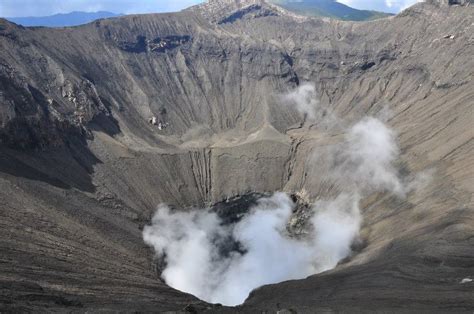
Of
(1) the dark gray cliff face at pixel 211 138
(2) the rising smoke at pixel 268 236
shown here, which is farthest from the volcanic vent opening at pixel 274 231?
(1) the dark gray cliff face at pixel 211 138

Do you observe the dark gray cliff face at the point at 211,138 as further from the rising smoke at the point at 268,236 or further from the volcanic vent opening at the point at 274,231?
the rising smoke at the point at 268,236

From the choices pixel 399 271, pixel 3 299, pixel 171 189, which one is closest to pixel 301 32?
pixel 171 189

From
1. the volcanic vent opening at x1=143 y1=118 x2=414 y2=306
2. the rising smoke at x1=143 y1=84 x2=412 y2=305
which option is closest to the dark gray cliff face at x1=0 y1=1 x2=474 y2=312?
the volcanic vent opening at x1=143 y1=118 x2=414 y2=306

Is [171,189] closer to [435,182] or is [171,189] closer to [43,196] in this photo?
[43,196]

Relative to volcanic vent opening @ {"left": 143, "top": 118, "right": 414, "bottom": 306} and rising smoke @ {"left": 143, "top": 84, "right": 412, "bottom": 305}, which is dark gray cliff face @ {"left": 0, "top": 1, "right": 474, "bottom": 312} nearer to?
volcanic vent opening @ {"left": 143, "top": 118, "right": 414, "bottom": 306}

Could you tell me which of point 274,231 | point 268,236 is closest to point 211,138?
point 274,231

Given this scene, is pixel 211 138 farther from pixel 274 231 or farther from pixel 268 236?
pixel 268 236
